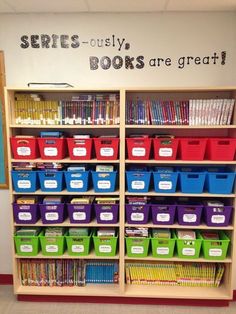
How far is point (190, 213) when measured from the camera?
2.26 metres

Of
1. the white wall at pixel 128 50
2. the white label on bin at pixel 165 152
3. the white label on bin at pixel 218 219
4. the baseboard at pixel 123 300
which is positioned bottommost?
the baseboard at pixel 123 300

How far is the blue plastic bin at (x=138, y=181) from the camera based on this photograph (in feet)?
7.25

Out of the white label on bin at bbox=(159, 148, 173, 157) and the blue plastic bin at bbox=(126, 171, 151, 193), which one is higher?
the white label on bin at bbox=(159, 148, 173, 157)

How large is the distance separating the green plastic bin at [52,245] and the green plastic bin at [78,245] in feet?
0.19

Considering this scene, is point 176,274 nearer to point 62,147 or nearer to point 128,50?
point 62,147

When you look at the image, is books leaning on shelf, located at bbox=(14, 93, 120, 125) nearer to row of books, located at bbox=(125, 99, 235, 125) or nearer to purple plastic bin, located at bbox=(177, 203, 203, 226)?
row of books, located at bbox=(125, 99, 235, 125)

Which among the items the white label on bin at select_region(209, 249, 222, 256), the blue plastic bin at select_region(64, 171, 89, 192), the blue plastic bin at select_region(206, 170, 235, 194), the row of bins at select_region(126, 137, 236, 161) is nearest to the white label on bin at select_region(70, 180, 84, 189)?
the blue plastic bin at select_region(64, 171, 89, 192)

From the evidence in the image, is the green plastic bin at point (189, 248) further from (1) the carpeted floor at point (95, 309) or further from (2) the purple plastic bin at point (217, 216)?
(1) the carpeted floor at point (95, 309)

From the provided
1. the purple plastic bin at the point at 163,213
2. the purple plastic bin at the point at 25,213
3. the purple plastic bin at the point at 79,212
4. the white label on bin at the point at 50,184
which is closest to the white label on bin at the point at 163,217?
the purple plastic bin at the point at 163,213

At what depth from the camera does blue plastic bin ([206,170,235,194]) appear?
217 centimetres

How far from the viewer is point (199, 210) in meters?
2.25

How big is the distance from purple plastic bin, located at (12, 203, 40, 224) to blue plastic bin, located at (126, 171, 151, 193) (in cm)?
81

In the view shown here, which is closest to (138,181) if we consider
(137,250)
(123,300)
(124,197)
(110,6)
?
(124,197)

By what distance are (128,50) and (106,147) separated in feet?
2.88
